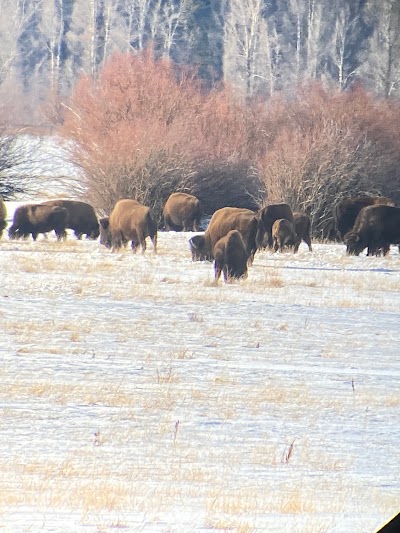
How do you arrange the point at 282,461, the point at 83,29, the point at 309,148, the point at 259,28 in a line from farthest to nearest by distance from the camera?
the point at 83,29, the point at 259,28, the point at 309,148, the point at 282,461

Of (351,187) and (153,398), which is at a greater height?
(153,398)

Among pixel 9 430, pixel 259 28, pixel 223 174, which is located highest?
pixel 9 430

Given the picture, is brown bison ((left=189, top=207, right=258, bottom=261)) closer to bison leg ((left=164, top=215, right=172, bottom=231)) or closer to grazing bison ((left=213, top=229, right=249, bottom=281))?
grazing bison ((left=213, top=229, right=249, bottom=281))

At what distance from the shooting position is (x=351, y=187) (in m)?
33.7

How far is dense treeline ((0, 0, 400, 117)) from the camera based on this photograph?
4241 centimetres

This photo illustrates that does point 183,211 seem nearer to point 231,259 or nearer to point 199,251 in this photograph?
point 199,251

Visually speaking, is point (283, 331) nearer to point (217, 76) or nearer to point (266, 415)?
point (266, 415)

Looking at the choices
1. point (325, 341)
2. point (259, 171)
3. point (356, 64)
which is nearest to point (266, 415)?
point (325, 341)

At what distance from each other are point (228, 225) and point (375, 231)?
6.32 metres

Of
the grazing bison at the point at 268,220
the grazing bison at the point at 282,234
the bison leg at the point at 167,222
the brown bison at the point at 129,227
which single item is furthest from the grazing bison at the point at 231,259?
the bison leg at the point at 167,222

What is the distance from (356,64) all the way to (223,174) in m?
9.27

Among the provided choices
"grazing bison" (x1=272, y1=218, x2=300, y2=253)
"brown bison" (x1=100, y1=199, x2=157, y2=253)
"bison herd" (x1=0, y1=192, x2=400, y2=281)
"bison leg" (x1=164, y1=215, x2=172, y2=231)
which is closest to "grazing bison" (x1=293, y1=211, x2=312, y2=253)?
"bison herd" (x1=0, y1=192, x2=400, y2=281)

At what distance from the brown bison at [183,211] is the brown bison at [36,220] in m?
6.32

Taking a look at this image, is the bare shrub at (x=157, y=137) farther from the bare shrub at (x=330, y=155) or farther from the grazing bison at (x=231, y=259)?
the grazing bison at (x=231, y=259)
